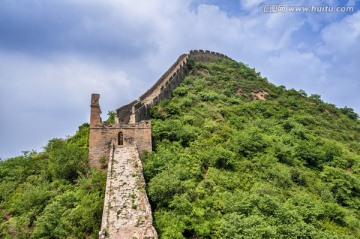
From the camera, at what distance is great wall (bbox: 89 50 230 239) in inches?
523

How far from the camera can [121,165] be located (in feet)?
59.8

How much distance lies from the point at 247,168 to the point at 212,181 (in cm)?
380

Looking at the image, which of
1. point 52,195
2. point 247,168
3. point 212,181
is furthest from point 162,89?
point 52,195

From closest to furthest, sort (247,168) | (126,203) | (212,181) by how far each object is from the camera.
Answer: (126,203), (212,181), (247,168)

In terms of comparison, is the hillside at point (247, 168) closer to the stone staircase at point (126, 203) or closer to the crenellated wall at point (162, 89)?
the stone staircase at point (126, 203)

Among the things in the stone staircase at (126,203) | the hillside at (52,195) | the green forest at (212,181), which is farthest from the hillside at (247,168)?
the hillside at (52,195)

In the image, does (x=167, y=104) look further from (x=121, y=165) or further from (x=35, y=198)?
(x=35, y=198)

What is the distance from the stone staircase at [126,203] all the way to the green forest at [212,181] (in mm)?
629

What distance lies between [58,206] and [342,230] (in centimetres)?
1438

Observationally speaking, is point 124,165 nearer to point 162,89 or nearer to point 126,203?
point 126,203

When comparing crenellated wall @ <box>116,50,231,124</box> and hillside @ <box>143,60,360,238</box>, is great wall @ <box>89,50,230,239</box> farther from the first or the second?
hillside @ <box>143,60,360,238</box>

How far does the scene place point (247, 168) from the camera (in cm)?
2125

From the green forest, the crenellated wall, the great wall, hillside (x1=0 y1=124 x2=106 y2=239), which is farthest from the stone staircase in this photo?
the crenellated wall

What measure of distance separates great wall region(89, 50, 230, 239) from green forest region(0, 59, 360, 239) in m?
0.67
